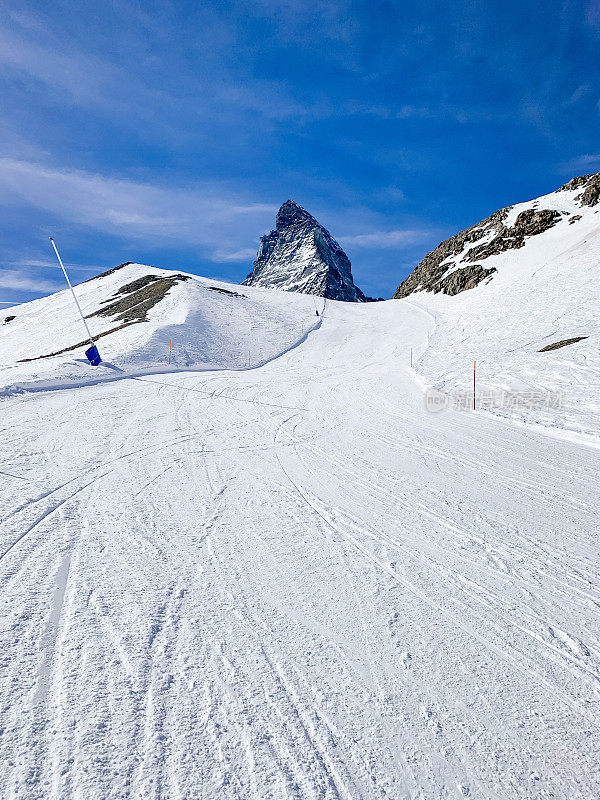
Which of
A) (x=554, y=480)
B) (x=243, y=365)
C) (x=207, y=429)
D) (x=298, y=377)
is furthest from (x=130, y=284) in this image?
(x=554, y=480)

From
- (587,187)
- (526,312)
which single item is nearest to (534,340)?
(526,312)

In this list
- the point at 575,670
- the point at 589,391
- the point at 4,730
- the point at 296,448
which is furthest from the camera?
the point at 589,391

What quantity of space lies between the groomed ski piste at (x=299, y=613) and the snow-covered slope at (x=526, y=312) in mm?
4075

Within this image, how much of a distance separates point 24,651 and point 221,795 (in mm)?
1581

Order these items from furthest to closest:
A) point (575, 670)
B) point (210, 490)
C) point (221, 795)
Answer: point (210, 490), point (575, 670), point (221, 795)

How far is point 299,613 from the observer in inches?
120

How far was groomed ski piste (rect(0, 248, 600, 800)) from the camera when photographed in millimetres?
2016

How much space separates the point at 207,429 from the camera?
8.63 metres

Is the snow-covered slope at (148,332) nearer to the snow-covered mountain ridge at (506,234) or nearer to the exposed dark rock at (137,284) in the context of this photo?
the exposed dark rock at (137,284)

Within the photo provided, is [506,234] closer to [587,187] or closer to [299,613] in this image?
[587,187]

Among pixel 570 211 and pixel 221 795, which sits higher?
pixel 570 211

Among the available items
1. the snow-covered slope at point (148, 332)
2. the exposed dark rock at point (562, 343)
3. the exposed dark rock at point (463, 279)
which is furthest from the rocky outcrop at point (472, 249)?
the exposed dark rock at point (562, 343)

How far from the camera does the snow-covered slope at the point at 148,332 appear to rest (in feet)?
56.4

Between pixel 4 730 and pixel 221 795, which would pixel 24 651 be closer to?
pixel 4 730
